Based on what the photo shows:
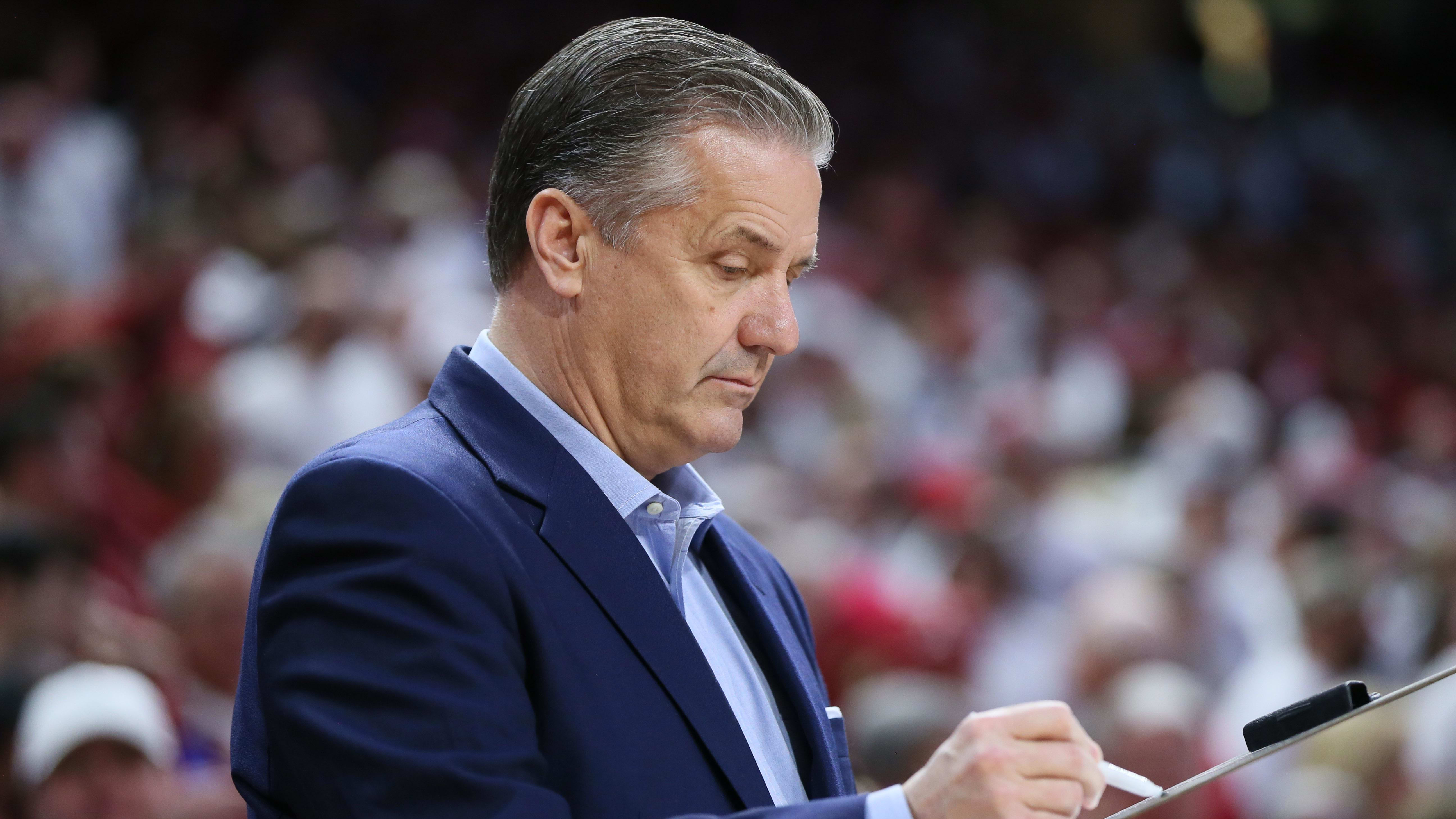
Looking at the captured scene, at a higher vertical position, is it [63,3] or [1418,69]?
[1418,69]

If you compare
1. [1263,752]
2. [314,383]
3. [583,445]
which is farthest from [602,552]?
[314,383]

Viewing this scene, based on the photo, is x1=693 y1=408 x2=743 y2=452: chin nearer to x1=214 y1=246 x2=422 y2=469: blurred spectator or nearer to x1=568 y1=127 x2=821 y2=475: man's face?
x1=568 y1=127 x2=821 y2=475: man's face

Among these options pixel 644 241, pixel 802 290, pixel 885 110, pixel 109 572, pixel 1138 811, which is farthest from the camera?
pixel 885 110

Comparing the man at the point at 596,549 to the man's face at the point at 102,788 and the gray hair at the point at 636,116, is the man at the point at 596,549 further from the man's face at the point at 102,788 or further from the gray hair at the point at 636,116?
the man's face at the point at 102,788

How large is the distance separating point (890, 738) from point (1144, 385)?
3537mm

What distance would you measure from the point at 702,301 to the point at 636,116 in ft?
0.51


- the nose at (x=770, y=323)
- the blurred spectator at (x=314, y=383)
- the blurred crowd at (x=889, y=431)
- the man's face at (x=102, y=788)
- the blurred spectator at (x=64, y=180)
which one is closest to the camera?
the nose at (x=770, y=323)

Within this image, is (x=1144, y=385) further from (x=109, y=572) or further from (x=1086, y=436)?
(x=109, y=572)

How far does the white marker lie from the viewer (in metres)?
0.99

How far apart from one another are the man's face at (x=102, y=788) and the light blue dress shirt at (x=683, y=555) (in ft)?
4.26

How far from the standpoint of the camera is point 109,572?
126 inches

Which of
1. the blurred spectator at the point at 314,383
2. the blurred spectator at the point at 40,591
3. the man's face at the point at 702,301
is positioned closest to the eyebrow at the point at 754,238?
the man's face at the point at 702,301

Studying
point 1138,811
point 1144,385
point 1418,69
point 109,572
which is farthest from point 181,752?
point 1418,69

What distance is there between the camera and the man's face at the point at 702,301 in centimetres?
→ 119
